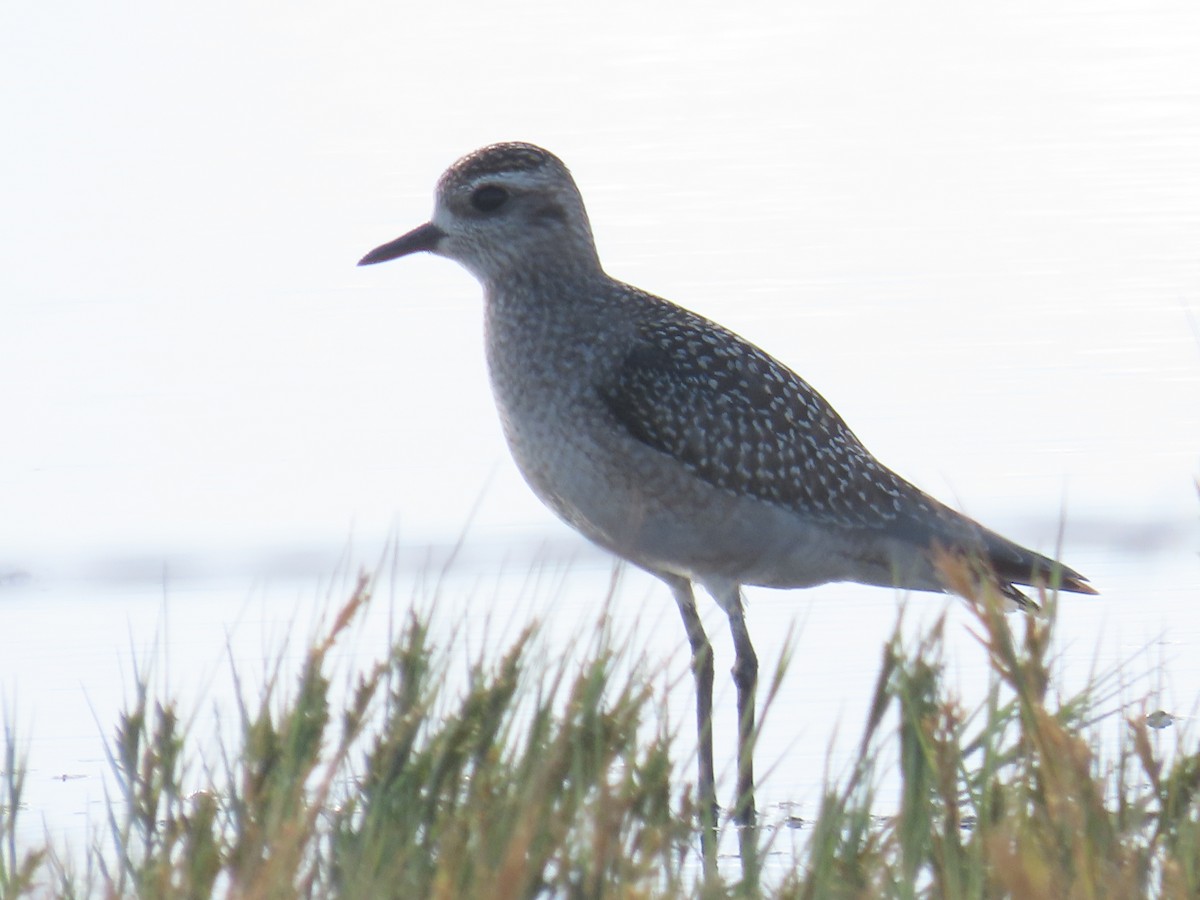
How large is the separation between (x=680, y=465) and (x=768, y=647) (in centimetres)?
107

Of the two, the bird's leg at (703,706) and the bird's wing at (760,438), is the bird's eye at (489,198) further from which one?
the bird's leg at (703,706)

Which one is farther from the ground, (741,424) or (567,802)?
(741,424)

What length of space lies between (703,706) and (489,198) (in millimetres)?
1755

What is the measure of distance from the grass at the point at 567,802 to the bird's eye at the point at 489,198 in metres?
2.56

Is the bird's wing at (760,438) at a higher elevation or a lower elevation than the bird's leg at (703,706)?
higher

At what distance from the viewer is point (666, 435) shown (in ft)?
23.4

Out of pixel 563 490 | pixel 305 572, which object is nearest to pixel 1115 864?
pixel 563 490

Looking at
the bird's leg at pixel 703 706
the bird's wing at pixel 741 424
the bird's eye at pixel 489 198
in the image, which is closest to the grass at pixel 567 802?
the bird's leg at pixel 703 706

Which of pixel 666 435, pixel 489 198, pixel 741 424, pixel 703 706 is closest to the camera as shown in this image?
pixel 703 706

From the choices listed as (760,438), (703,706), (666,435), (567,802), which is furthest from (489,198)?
(567,802)

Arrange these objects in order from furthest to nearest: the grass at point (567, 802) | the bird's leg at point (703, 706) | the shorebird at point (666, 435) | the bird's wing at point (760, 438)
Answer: the bird's wing at point (760, 438), the shorebird at point (666, 435), the bird's leg at point (703, 706), the grass at point (567, 802)

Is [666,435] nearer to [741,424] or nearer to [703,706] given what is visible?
[741,424]

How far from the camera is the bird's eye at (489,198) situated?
7.59 m

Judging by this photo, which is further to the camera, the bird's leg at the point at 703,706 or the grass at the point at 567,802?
the bird's leg at the point at 703,706
